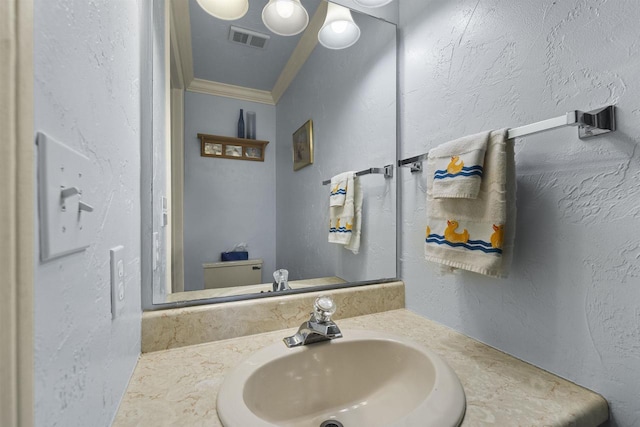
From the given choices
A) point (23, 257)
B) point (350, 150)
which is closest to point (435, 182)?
point (350, 150)

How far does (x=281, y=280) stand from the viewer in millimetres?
968

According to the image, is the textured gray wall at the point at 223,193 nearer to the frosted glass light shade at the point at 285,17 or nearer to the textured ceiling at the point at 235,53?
the textured ceiling at the point at 235,53

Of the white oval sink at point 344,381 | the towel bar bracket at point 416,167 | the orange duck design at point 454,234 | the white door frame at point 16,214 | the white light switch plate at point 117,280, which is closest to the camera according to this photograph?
the white door frame at point 16,214

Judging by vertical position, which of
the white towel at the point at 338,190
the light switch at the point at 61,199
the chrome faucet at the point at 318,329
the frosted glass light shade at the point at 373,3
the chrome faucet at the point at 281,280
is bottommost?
the chrome faucet at the point at 318,329

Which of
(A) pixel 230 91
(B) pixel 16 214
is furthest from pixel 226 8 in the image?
(B) pixel 16 214

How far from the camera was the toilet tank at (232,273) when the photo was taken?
0.90m

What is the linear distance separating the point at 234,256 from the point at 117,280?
0.45m

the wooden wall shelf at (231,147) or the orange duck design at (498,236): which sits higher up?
the wooden wall shelf at (231,147)

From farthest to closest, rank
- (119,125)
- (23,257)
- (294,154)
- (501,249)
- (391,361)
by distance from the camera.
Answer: (294,154) < (391,361) < (501,249) < (119,125) < (23,257)

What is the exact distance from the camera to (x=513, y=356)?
2.34 ft

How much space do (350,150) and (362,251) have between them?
1.26 feet

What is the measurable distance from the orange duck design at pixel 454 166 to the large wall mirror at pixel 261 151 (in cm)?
35

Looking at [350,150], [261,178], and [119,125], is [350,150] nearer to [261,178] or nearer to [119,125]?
[261,178]

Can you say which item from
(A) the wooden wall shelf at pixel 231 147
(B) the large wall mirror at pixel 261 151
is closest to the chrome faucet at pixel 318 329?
(B) the large wall mirror at pixel 261 151
